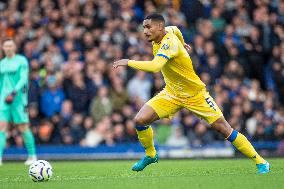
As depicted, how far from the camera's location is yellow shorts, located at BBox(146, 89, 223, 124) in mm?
12633

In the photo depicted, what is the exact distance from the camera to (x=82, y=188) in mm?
10750

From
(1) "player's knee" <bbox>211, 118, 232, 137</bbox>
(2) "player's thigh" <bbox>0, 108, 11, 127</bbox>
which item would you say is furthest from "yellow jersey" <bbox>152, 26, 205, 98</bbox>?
(2) "player's thigh" <bbox>0, 108, 11, 127</bbox>

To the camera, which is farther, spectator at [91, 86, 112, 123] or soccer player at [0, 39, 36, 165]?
spectator at [91, 86, 112, 123]

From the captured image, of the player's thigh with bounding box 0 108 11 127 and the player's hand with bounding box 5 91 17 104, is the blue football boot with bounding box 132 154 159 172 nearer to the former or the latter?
the player's hand with bounding box 5 91 17 104

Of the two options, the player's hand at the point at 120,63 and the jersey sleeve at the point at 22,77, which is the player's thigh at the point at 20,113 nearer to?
the jersey sleeve at the point at 22,77

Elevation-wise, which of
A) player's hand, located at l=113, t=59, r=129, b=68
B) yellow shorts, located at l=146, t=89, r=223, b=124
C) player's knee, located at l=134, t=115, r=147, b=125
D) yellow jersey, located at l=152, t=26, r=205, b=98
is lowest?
player's knee, located at l=134, t=115, r=147, b=125

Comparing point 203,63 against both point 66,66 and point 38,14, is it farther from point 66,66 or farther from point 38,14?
point 38,14

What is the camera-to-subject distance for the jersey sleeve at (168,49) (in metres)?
12.1

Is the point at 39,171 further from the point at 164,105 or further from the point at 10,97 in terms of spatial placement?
the point at 10,97

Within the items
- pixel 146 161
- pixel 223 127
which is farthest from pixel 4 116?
pixel 223 127

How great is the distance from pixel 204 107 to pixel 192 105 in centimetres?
21

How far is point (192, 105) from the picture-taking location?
12.8 m

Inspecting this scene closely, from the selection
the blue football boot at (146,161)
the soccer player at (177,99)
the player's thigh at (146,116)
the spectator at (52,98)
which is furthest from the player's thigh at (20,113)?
the player's thigh at (146,116)

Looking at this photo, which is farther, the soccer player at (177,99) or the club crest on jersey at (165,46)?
the soccer player at (177,99)
